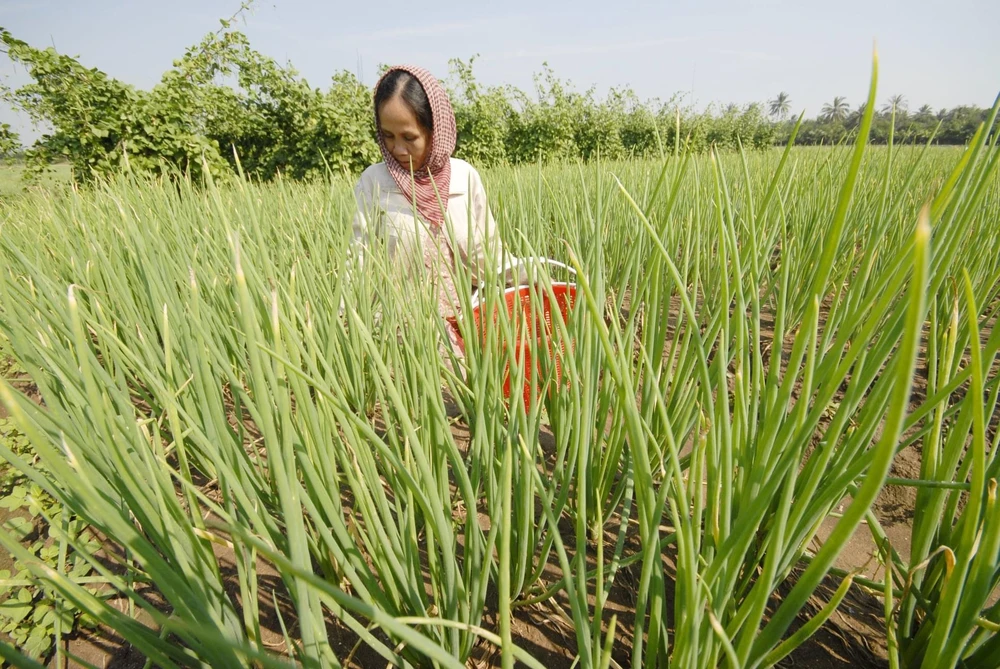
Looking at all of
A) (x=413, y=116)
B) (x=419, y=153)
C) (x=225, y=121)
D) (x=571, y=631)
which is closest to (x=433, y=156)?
(x=419, y=153)

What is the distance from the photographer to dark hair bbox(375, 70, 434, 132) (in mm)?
1622

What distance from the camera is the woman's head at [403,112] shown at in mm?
1617

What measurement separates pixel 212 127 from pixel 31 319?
223 inches

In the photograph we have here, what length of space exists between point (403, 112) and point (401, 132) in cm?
7

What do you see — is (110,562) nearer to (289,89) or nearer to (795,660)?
(795,660)

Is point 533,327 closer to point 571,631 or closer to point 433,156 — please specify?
point 571,631

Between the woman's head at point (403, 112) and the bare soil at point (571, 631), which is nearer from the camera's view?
the bare soil at point (571, 631)

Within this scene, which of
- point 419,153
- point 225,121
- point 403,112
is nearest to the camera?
point 403,112

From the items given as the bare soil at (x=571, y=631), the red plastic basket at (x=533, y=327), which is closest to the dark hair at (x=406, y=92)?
the red plastic basket at (x=533, y=327)

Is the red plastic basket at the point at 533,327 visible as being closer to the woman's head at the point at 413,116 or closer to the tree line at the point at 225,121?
the woman's head at the point at 413,116

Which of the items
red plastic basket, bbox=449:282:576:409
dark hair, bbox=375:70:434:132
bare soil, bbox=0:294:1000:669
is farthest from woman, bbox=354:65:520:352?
bare soil, bbox=0:294:1000:669

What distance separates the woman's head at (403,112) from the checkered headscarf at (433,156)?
0.7 inches

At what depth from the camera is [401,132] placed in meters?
1.65

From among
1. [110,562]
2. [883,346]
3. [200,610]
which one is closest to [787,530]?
[883,346]
